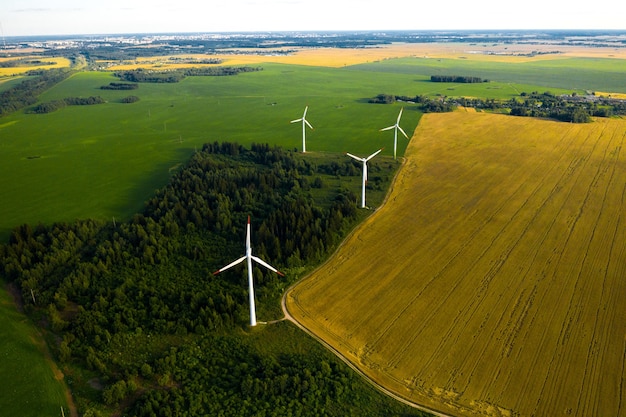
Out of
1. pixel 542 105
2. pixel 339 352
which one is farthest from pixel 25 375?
pixel 542 105

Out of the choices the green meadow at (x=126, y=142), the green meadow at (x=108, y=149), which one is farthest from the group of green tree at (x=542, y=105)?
the green meadow at (x=126, y=142)

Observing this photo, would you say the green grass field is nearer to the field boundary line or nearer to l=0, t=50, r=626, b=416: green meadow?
l=0, t=50, r=626, b=416: green meadow

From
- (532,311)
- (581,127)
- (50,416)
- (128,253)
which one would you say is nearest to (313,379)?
(50,416)

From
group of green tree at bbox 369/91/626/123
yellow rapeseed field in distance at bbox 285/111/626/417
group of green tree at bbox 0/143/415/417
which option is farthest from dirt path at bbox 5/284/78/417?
group of green tree at bbox 369/91/626/123

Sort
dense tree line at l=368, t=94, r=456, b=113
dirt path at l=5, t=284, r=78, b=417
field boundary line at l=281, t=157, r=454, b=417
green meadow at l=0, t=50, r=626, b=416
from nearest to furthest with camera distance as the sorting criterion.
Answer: field boundary line at l=281, t=157, r=454, b=417 < dirt path at l=5, t=284, r=78, b=417 < green meadow at l=0, t=50, r=626, b=416 < dense tree line at l=368, t=94, r=456, b=113

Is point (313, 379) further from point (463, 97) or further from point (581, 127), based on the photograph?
point (463, 97)

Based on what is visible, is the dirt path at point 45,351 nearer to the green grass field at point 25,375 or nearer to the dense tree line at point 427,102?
the green grass field at point 25,375
